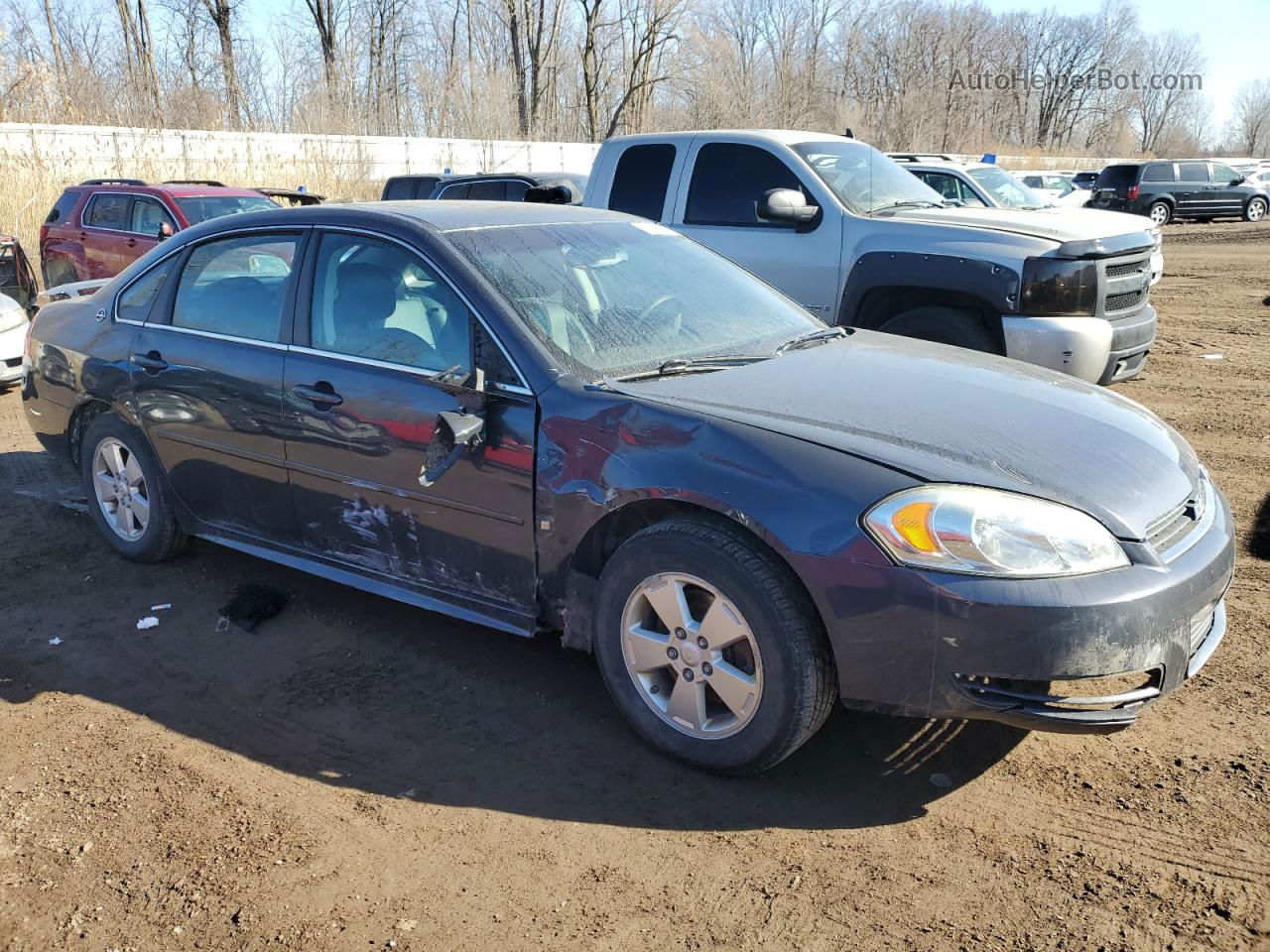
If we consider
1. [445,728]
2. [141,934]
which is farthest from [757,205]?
[141,934]

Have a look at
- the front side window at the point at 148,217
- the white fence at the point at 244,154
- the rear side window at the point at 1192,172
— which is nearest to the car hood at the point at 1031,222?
the front side window at the point at 148,217

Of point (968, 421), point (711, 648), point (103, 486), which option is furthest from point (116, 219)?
point (968, 421)

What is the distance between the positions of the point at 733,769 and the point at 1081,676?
1.04m

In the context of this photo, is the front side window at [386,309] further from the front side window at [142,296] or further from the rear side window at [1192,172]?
the rear side window at [1192,172]

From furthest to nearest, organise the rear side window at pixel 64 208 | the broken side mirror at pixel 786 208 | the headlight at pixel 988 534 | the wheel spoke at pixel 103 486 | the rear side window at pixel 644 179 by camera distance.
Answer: the rear side window at pixel 64 208 < the rear side window at pixel 644 179 < the broken side mirror at pixel 786 208 < the wheel spoke at pixel 103 486 < the headlight at pixel 988 534

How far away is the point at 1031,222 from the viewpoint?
7168 mm

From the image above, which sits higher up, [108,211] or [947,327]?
[947,327]

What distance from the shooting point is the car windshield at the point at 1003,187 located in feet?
50.2

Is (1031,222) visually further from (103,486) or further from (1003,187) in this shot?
(1003,187)

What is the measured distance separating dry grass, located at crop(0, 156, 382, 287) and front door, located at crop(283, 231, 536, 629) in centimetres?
1398

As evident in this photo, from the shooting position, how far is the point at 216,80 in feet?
115

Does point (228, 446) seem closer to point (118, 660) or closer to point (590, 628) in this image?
point (118, 660)

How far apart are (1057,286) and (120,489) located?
5.39 m

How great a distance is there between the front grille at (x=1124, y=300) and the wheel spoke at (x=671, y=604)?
4890 mm
